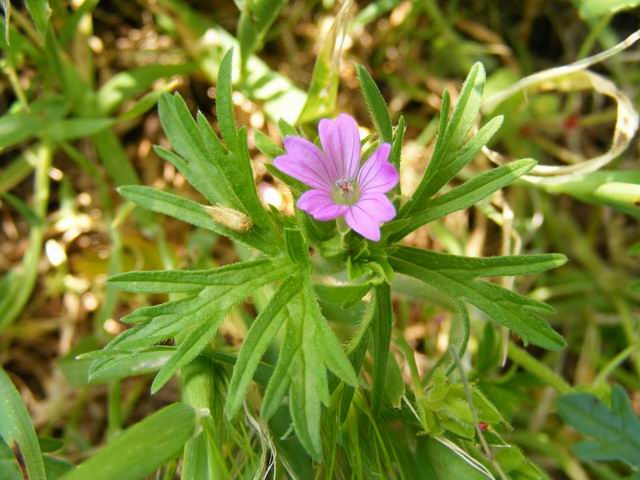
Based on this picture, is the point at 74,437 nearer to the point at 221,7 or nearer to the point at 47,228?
the point at 47,228

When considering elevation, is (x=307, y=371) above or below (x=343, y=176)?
below

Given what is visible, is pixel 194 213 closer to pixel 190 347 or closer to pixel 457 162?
pixel 190 347

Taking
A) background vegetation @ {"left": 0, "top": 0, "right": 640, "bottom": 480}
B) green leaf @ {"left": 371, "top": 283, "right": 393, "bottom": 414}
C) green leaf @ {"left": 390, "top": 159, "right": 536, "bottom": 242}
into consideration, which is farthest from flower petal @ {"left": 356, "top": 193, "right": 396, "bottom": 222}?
background vegetation @ {"left": 0, "top": 0, "right": 640, "bottom": 480}

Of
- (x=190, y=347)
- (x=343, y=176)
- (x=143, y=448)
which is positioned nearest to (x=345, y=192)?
(x=343, y=176)

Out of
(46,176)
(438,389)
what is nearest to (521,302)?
(438,389)

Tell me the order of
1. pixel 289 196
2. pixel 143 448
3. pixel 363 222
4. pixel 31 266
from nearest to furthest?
pixel 363 222, pixel 143 448, pixel 289 196, pixel 31 266

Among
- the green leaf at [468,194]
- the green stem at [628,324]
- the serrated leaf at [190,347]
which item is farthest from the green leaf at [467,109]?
the green stem at [628,324]
